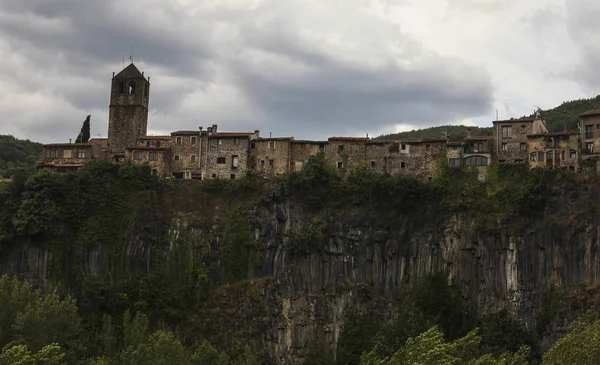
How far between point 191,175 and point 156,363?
1195 inches

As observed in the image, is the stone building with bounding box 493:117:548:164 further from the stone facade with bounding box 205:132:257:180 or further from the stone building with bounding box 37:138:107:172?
the stone building with bounding box 37:138:107:172

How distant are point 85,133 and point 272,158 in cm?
2555

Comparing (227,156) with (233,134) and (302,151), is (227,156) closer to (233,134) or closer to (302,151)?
(233,134)

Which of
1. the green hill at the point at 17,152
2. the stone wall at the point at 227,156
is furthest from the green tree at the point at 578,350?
the green hill at the point at 17,152

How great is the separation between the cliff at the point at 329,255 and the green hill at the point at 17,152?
42231 mm

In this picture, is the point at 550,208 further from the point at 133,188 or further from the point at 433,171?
the point at 133,188

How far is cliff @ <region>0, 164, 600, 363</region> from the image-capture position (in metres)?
77.4

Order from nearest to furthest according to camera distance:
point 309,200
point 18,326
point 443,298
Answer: point 18,326, point 443,298, point 309,200

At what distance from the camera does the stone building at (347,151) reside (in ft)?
283

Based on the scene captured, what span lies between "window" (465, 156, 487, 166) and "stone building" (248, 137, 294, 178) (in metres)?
17.9

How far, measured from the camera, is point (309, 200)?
274 feet

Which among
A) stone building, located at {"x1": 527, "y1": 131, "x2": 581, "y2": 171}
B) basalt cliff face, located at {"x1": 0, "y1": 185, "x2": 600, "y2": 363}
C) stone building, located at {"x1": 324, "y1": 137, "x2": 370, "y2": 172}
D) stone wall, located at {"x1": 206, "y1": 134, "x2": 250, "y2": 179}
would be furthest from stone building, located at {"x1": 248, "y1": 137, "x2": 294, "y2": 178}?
stone building, located at {"x1": 527, "y1": 131, "x2": 581, "y2": 171}

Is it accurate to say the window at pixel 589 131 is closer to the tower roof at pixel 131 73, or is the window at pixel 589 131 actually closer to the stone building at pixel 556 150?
the stone building at pixel 556 150

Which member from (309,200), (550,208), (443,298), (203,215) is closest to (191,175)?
(203,215)
